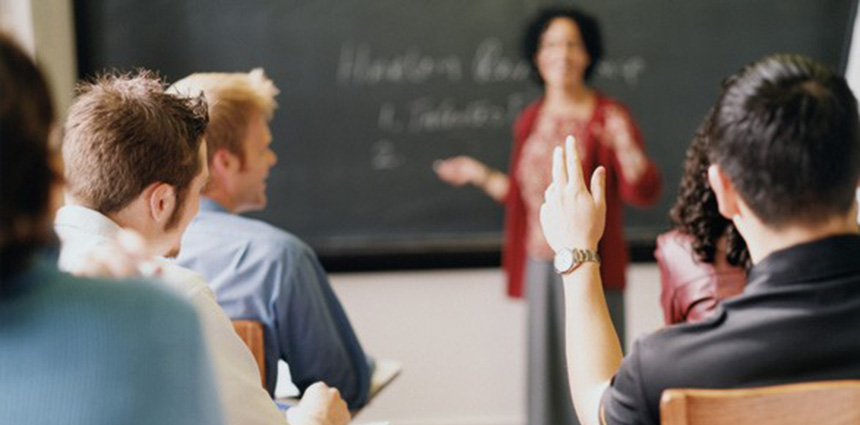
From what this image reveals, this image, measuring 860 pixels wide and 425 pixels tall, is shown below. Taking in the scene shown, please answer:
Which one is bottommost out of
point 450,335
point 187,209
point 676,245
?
point 450,335

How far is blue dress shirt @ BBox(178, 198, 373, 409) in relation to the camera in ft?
6.36

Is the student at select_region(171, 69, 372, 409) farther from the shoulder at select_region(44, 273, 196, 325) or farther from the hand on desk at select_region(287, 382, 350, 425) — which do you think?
the shoulder at select_region(44, 273, 196, 325)

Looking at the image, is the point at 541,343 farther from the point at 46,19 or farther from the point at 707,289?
the point at 46,19

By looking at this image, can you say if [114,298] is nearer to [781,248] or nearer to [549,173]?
[781,248]

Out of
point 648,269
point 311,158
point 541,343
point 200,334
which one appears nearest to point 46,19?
point 311,158

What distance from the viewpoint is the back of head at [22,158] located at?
2.47 ft

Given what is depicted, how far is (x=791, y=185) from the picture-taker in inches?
43.8

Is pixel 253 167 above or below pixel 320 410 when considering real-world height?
above

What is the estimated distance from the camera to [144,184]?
1.41 m

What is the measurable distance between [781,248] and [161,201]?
0.82 metres

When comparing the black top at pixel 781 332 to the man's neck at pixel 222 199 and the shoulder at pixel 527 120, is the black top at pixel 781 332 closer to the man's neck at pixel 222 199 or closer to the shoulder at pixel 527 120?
the man's neck at pixel 222 199

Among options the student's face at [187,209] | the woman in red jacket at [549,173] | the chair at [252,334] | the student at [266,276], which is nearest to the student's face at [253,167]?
the student at [266,276]

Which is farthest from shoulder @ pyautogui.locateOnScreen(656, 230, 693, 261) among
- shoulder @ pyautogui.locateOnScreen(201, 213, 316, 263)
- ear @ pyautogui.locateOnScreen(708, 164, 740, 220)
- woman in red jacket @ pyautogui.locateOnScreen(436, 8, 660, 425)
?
woman in red jacket @ pyautogui.locateOnScreen(436, 8, 660, 425)

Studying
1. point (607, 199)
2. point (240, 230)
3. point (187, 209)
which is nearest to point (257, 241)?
point (240, 230)
